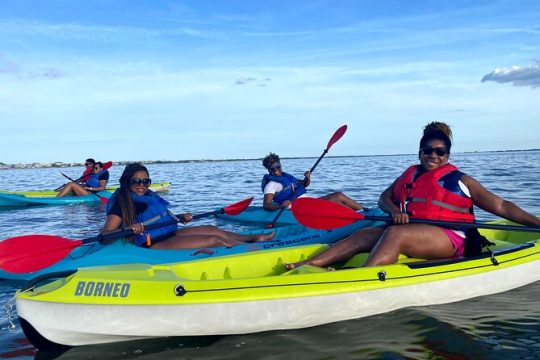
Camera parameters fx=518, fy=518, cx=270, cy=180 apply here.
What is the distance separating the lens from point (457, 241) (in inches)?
173

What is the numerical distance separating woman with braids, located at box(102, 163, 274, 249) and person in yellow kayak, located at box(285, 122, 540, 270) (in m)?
1.37

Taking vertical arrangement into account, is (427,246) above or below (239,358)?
above

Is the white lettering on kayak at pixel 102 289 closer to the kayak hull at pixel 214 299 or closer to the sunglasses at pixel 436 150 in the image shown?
the kayak hull at pixel 214 299

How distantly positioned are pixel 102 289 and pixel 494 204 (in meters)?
3.01

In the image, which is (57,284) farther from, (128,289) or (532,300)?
(532,300)

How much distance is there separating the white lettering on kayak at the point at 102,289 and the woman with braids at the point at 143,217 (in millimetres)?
1376

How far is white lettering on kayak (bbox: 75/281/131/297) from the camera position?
11.5 feet

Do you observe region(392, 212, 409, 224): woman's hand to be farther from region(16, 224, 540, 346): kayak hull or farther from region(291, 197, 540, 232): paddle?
region(291, 197, 540, 232): paddle

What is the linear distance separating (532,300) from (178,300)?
121 inches

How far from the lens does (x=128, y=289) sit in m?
3.53

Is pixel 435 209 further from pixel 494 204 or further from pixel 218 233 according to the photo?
pixel 218 233

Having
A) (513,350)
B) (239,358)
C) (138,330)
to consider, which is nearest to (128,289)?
(138,330)

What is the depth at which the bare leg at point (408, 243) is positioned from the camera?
4145 millimetres

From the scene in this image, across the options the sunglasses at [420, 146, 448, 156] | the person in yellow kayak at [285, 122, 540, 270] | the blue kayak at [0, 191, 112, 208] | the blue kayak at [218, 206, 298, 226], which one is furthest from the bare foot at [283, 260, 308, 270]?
the blue kayak at [0, 191, 112, 208]
